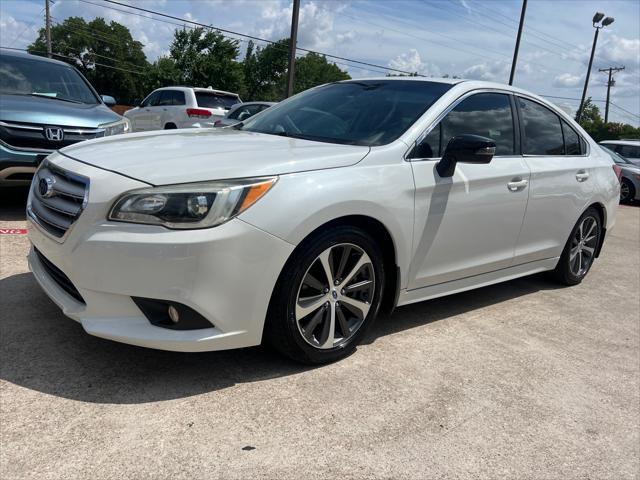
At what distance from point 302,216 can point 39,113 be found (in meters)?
4.11

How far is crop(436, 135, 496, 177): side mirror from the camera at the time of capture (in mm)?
3176

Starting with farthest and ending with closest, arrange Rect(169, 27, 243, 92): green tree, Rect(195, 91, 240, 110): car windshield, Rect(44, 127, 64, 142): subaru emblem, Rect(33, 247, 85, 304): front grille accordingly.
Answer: Rect(169, 27, 243, 92): green tree
Rect(195, 91, 240, 110): car windshield
Rect(44, 127, 64, 142): subaru emblem
Rect(33, 247, 85, 304): front grille

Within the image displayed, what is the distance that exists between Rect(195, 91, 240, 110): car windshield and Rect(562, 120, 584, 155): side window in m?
10.3

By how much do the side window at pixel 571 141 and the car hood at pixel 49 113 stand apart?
4532mm

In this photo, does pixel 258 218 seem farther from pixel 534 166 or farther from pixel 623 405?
pixel 534 166

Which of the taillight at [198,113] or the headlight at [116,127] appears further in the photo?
the taillight at [198,113]

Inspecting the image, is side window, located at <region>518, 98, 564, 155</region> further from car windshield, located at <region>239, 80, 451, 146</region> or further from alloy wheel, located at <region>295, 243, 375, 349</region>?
alloy wheel, located at <region>295, 243, 375, 349</region>

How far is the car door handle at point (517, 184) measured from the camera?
3825 mm

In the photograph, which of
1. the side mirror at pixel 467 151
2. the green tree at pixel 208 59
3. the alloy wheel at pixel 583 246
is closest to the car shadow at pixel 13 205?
the side mirror at pixel 467 151

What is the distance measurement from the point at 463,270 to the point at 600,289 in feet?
7.46

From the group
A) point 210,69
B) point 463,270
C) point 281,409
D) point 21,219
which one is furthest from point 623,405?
point 210,69

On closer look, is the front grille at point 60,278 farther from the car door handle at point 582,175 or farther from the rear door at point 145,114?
the rear door at point 145,114

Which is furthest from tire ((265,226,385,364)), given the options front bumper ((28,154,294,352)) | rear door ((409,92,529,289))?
rear door ((409,92,529,289))

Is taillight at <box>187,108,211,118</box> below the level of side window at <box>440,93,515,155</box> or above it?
below
